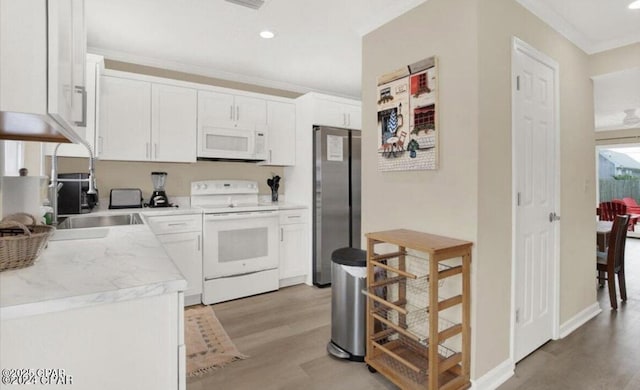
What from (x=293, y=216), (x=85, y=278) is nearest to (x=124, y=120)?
(x=293, y=216)

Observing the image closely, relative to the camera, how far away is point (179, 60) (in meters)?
3.51

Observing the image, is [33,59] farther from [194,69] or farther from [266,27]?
[194,69]

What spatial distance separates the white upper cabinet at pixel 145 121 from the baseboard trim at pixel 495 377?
313 centimetres

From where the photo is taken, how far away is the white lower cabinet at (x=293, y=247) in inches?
148

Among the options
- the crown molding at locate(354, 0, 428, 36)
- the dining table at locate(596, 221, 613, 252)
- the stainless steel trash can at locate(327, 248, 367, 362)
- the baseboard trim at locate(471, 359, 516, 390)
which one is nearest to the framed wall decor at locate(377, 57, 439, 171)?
the crown molding at locate(354, 0, 428, 36)

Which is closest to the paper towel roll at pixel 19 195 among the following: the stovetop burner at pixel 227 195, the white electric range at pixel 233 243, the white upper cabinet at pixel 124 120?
the white upper cabinet at pixel 124 120

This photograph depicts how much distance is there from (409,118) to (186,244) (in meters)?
2.38

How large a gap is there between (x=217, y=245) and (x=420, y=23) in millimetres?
2662

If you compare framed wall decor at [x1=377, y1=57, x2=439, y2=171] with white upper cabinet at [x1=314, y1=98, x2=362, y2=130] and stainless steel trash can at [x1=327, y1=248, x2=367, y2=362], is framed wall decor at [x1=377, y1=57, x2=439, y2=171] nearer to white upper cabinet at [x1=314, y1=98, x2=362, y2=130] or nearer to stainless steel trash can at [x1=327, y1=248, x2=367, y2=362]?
stainless steel trash can at [x1=327, y1=248, x2=367, y2=362]

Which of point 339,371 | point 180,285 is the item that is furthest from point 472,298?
point 180,285

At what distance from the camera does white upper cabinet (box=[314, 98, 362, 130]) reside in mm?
3834

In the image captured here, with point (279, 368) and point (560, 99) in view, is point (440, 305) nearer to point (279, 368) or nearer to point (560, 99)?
point (279, 368)

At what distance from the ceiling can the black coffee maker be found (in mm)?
1217

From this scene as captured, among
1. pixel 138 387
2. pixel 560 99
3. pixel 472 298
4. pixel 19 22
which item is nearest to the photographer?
pixel 19 22
